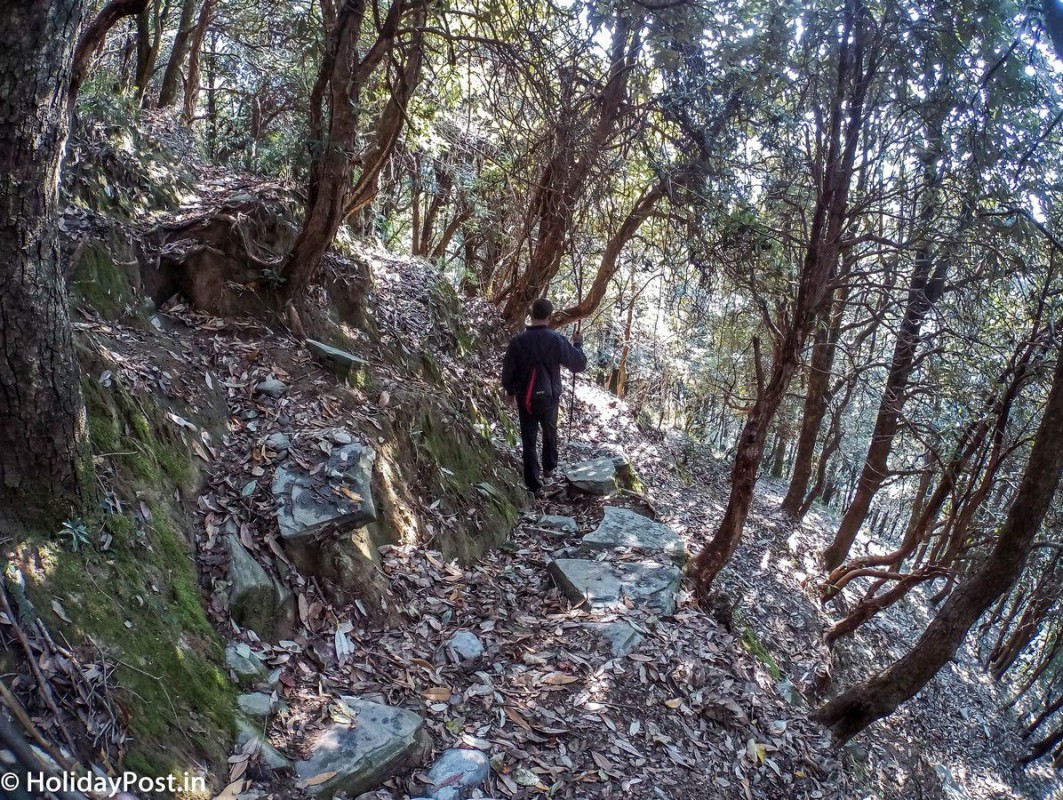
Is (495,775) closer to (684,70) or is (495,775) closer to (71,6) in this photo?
(71,6)

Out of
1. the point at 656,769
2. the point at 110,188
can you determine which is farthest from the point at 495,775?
the point at 110,188

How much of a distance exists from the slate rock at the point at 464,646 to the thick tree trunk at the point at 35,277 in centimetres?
253

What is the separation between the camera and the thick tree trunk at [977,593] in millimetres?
5312

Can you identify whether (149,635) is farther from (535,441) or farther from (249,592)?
(535,441)

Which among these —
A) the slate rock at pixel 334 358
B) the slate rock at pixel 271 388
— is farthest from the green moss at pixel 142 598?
the slate rock at pixel 334 358

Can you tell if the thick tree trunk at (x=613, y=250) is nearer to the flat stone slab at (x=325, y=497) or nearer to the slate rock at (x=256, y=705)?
the flat stone slab at (x=325, y=497)

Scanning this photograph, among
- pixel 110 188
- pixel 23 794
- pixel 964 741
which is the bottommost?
pixel 964 741

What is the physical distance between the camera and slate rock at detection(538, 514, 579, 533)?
273 inches

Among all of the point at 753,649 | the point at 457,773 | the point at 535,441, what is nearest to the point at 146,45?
the point at 535,441

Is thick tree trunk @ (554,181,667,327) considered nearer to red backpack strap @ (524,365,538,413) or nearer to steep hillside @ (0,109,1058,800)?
red backpack strap @ (524,365,538,413)

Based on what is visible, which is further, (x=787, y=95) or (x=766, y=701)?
(x=787, y=95)

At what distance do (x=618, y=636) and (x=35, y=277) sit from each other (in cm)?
426

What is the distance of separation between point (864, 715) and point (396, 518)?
4777mm

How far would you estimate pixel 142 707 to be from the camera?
271cm
